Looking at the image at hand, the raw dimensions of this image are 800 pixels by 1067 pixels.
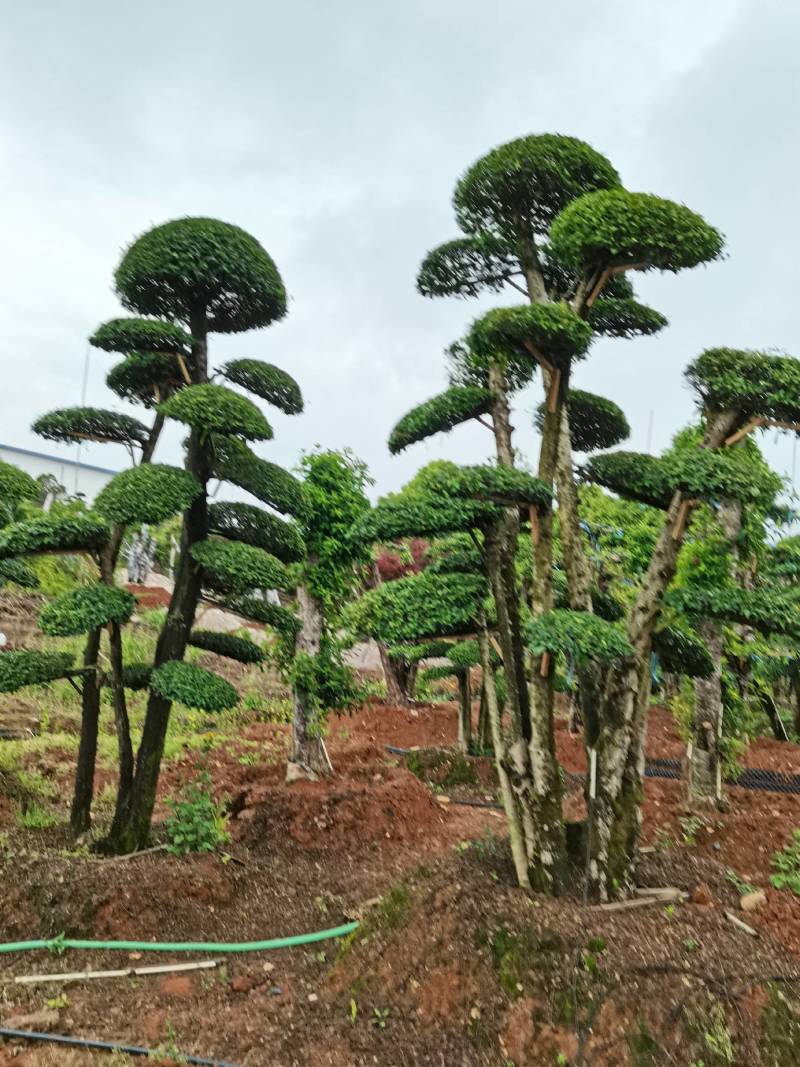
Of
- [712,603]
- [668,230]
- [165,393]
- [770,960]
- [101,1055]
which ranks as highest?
[668,230]

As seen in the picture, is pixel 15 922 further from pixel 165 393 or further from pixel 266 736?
pixel 266 736

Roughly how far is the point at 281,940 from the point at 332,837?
1971 millimetres

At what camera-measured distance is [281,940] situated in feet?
16.3

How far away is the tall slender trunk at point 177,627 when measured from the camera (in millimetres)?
6102

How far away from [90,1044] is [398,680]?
11.6 meters

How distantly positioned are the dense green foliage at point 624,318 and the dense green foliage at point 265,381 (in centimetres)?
269

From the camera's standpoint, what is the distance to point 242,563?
227 inches

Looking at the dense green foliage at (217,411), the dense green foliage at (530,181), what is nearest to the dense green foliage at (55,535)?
the dense green foliage at (217,411)

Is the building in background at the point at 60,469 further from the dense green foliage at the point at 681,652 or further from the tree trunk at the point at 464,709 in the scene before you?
the dense green foliage at the point at 681,652

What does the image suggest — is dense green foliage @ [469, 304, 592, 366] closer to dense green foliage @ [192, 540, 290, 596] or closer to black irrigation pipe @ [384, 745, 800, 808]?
dense green foliage @ [192, 540, 290, 596]

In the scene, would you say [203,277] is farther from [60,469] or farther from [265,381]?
[60,469]

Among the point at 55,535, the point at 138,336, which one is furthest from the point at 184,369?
the point at 55,535

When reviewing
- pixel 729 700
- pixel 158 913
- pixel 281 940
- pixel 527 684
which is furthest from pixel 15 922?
pixel 729 700

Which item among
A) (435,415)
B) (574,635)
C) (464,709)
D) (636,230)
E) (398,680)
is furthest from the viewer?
(398,680)
